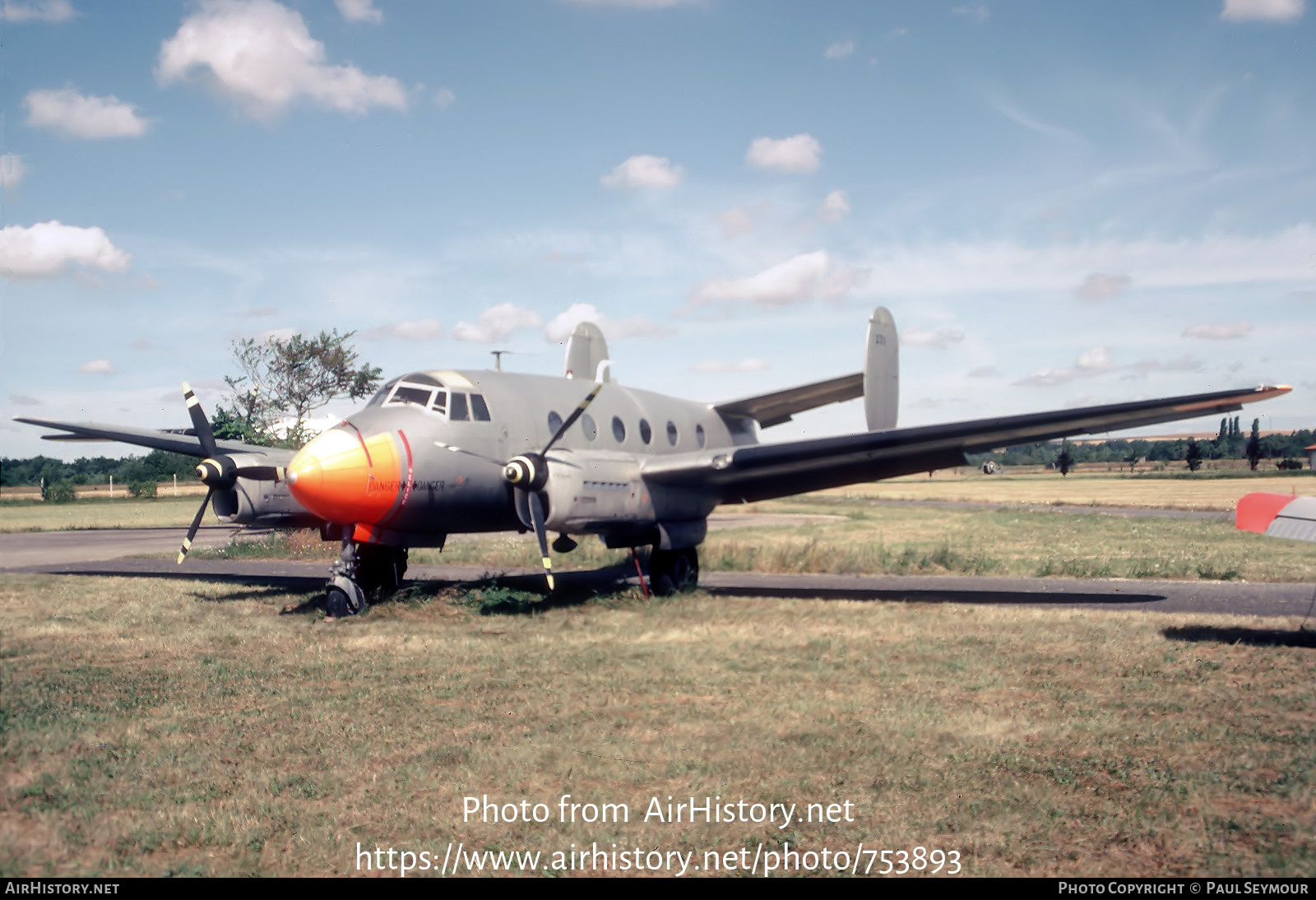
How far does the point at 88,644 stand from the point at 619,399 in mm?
9824

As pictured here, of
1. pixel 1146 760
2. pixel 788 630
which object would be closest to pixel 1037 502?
pixel 788 630

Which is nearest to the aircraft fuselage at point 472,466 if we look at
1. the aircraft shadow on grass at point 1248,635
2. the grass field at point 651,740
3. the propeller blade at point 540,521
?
the propeller blade at point 540,521

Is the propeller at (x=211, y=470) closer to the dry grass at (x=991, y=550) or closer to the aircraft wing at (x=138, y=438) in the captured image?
the aircraft wing at (x=138, y=438)

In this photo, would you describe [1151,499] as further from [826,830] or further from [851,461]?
[826,830]

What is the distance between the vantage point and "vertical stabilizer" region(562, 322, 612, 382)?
2083 cm

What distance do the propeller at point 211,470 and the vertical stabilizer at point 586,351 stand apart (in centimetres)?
732

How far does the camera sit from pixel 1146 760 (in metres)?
6.41

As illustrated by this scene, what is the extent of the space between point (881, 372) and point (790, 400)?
8.35 ft

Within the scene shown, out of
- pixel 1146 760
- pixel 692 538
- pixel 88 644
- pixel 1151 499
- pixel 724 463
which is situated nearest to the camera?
pixel 1146 760

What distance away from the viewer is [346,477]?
1245 centimetres

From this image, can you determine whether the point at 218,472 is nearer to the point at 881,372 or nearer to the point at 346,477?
the point at 346,477

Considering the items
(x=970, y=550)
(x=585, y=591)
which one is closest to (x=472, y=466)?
(x=585, y=591)

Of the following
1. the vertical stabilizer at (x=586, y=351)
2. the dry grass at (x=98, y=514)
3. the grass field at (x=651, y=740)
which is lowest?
the grass field at (x=651, y=740)

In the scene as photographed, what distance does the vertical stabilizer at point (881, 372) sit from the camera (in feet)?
57.1
